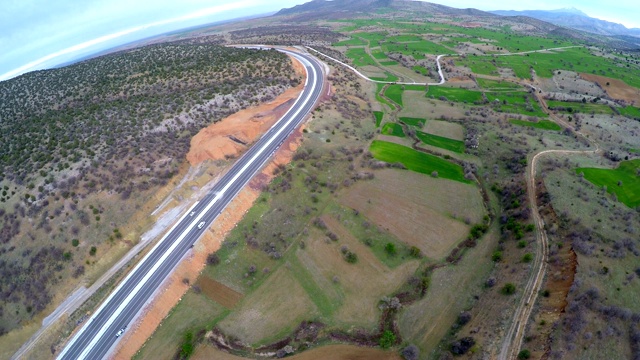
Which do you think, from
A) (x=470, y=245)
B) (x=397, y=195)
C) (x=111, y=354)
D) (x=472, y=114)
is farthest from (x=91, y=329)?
(x=472, y=114)

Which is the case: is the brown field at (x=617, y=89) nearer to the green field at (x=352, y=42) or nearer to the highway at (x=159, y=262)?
the green field at (x=352, y=42)

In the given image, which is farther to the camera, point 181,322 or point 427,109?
point 427,109

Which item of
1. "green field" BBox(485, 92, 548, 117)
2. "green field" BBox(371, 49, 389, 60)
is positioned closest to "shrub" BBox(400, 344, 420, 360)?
"green field" BBox(485, 92, 548, 117)

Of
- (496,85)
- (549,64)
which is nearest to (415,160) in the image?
(496,85)

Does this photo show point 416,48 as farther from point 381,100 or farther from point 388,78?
point 381,100

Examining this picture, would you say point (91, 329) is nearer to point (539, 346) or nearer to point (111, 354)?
point (111, 354)

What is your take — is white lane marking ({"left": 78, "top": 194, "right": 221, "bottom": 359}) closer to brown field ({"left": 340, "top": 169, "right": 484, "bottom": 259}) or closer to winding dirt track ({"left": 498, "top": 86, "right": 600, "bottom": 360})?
brown field ({"left": 340, "top": 169, "right": 484, "bottom": 259})
